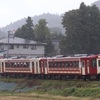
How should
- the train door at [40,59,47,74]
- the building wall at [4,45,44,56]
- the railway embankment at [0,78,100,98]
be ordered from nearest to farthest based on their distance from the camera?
1. the railway embankment at [0,78,100,98]
2. the train door at [40,59,47,74]
3. the building wall at [4,45,44,56]

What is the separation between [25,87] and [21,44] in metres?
46.5

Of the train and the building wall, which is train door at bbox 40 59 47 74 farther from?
the building wall

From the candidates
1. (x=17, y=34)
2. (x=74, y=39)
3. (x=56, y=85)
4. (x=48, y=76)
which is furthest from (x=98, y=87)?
(x=17, y=34)

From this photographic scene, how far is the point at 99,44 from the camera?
85.4 metres

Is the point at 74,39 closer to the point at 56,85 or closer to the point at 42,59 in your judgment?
the point at 42,59

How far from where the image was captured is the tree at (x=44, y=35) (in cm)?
10144

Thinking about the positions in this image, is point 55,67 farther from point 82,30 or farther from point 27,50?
point 27,50

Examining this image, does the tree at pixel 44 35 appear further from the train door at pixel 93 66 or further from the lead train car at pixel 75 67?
the train door at pixel 93 66

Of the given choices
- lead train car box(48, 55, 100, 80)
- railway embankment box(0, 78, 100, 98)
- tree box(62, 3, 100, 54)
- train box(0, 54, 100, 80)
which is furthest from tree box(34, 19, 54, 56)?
lead train car box(48, 55, 100, 80)

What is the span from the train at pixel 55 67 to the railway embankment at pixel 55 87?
6.49 ft

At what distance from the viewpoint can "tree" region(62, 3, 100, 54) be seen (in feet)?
270

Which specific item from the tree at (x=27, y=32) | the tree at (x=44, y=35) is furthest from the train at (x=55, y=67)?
the tree at (x=27, y=32)

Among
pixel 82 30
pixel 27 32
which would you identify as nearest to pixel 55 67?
pixel 82 30

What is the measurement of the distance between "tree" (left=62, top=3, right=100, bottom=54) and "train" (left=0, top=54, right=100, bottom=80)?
24974 millimetres
